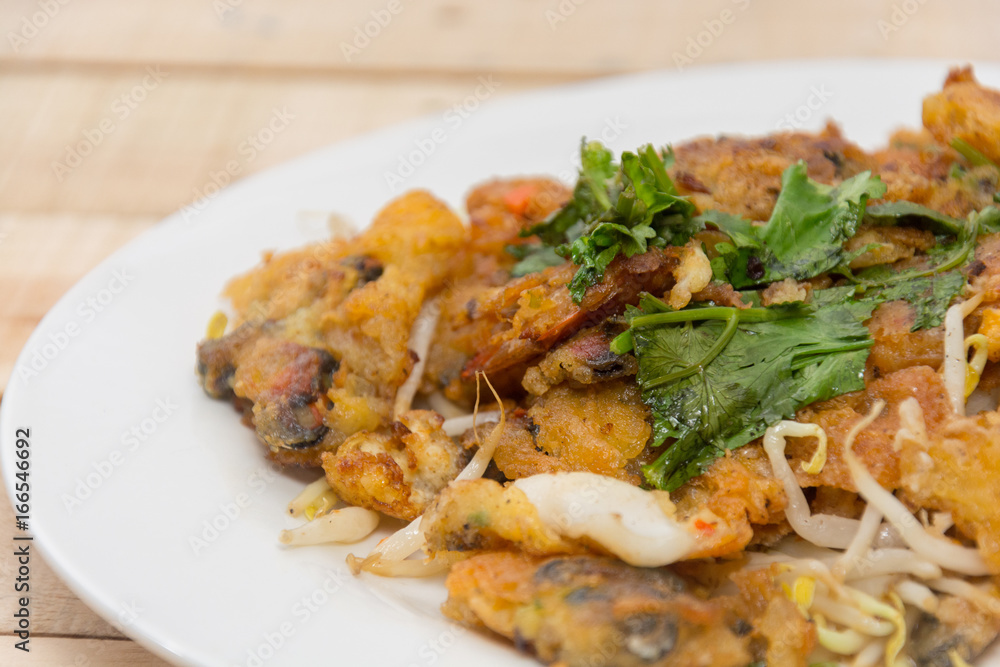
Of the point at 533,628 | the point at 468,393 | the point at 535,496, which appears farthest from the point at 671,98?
the point at 533,628

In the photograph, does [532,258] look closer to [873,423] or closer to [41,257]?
[873,423]

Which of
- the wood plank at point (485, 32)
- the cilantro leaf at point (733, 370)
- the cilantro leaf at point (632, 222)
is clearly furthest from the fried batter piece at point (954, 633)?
the wood plank at point (485, 32)

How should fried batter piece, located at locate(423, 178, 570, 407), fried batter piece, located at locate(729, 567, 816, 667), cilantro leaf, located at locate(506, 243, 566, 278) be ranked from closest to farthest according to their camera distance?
fried batter piece, located at locate(729, 567, 816, 667) < fried batter piece, located at locate(423, 178, 570, 407) < cilantro leaf, located at locate(506, 243, 566, 278)

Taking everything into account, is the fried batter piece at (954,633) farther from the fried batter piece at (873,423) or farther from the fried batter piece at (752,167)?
the fried batter piece at (752,167)

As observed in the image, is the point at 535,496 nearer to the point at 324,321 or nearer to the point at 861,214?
the point at 324,321

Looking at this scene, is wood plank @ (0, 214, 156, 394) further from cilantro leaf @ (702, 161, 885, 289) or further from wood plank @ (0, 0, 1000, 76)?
cilantro leaf @ (702, 161, 885, 289)

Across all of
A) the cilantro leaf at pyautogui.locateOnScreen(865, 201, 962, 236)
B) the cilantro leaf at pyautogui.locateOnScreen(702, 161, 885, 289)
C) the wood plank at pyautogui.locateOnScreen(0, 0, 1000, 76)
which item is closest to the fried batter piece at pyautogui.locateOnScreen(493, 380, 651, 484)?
the cilantro leaf at pyautogui.locateOnScreen(702, 161, 885, 289)

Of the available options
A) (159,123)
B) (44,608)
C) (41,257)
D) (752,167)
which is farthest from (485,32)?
(44,608)
